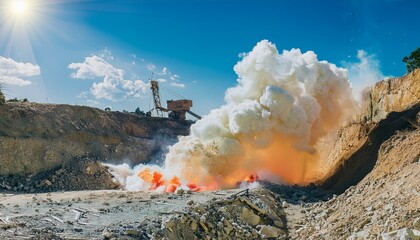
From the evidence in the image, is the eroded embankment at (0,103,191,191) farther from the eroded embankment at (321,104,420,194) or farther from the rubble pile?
the eroded embankment at (321,104,420,194)

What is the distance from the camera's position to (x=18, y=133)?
1346 inches

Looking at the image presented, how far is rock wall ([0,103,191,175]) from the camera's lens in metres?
32.6

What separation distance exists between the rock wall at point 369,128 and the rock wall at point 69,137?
62.5 ft

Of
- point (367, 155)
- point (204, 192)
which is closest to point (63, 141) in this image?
point (204, 192)

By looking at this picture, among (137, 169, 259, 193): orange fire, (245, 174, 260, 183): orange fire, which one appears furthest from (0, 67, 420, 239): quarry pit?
(137, 169, 259, 193): orange fire

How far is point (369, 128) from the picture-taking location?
95.9 ft

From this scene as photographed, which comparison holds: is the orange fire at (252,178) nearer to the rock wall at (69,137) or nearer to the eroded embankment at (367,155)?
the eroded embankment at (367,155)

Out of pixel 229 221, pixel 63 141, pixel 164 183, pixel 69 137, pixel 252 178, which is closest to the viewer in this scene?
pixel 229 221

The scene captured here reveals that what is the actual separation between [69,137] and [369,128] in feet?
84.1

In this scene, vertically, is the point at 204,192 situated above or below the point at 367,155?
below

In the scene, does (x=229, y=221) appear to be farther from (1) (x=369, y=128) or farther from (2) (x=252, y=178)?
(1) (x=369, y=128)

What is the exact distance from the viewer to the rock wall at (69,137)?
3262 centimetres

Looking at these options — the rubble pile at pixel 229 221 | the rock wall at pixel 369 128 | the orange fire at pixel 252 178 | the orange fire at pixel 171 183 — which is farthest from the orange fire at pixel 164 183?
the rock wall at pixel 369 128

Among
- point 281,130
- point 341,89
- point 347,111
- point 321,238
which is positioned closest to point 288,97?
point 281,130
